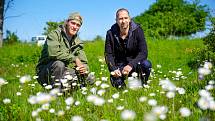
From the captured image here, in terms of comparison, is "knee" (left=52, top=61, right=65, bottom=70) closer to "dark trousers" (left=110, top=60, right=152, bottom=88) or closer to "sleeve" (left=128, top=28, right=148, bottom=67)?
"dark trousers" (left=110, top=60, right=152, bottom=88)

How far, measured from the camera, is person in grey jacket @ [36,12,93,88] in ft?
19.1

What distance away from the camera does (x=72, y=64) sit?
6164mm

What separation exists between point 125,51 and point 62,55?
106 cm

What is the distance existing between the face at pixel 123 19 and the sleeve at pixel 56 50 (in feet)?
2.76

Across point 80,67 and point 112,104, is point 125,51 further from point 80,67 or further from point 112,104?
point 112,104

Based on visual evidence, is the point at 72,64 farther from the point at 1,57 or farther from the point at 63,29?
the point at 1,57

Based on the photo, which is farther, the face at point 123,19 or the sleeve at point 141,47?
the sleeve at point 141,47

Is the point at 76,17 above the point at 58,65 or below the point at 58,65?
above

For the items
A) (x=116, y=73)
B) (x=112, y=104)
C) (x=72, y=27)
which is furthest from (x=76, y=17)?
(x=112, y=104)

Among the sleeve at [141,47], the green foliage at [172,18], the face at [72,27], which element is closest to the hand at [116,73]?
the sleeve at [141,47]

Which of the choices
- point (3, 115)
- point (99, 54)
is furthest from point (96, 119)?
point (99, 54)

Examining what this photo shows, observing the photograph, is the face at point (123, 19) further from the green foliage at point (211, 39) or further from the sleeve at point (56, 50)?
the green foliage at point (211, 39)

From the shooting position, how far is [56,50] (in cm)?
584

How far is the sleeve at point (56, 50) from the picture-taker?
5.84m
